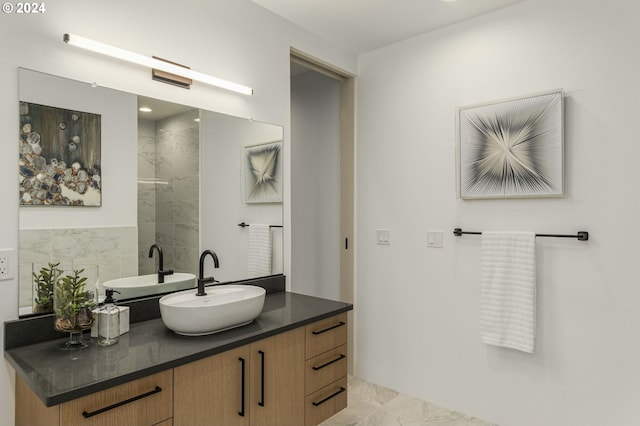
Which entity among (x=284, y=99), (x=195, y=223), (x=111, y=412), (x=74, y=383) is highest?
(x=284, y=99)

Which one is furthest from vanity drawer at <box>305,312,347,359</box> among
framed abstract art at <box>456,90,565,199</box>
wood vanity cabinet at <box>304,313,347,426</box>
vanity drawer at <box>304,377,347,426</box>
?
framed abstract art at <box>456,90,565,199</box>

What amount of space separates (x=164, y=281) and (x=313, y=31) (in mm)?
1895

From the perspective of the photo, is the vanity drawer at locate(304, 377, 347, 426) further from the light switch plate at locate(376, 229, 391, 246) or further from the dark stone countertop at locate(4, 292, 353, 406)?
the light switch plate at locate(376, 229, 391, 246)

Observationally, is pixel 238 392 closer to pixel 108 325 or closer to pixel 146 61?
pixel 108 325

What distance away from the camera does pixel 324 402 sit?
207cm

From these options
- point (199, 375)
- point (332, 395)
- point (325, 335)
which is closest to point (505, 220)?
point (325, 335)

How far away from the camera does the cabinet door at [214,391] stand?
147cm

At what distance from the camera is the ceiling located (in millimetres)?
2391

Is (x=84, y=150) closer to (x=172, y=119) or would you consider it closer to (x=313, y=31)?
(x=172, y=119)

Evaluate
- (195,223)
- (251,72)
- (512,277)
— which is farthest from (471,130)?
(195,223)

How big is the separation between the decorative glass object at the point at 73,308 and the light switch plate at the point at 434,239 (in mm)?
2024

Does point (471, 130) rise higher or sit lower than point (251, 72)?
lower

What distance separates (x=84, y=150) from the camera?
67.5 inches

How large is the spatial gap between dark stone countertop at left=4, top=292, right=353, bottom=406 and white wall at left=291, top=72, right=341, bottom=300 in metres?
1.49
